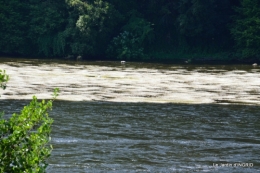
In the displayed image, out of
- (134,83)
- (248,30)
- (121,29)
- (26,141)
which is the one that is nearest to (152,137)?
(26,141)

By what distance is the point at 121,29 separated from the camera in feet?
146

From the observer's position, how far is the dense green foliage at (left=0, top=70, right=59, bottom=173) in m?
5.93

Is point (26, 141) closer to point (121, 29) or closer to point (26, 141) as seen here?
point (26, 141)

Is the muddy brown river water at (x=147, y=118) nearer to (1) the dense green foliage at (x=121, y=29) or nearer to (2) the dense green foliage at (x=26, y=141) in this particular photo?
(2) the dense green foliage at (x=26, y=141)

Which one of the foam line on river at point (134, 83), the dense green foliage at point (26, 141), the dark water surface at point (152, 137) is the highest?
the dense green foliage at point (26, 141)

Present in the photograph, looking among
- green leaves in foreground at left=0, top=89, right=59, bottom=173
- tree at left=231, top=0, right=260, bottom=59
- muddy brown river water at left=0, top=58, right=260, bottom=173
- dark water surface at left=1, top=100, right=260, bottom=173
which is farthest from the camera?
tree at left=231, top=0, right=260, bottom=59

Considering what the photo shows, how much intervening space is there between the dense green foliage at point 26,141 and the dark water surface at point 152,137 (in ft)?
17.1

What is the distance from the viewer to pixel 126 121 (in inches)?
659

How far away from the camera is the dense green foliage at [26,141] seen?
593cm

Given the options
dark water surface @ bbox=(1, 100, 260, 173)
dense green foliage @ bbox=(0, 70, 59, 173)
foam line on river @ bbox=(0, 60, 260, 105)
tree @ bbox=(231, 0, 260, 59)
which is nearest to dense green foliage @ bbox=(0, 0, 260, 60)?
tree @ bbox=(231, 0, 260, 59)

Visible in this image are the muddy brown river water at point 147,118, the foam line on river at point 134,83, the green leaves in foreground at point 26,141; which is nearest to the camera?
the green leaves in foreground at point 26,141

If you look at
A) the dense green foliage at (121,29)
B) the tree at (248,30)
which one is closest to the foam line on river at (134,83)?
the dense green foliage at (121,29)

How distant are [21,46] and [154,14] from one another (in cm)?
1072

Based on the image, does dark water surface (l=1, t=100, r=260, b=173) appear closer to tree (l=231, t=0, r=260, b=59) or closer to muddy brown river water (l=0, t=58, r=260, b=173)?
muddy brown river water (l=0, t=58, r=260, b=173)
